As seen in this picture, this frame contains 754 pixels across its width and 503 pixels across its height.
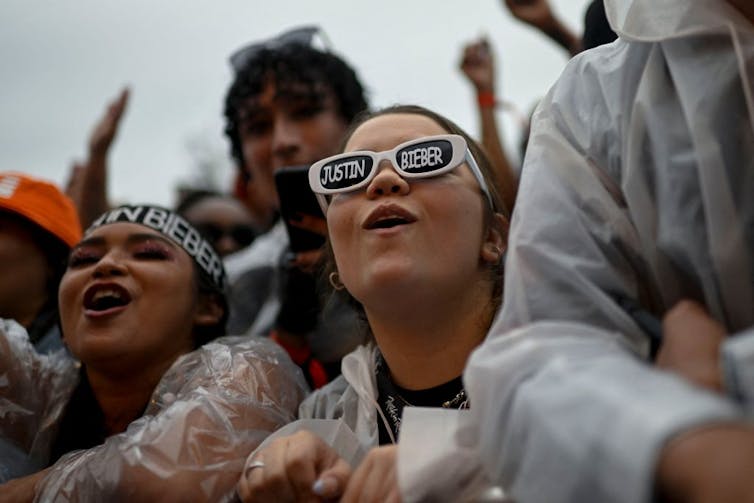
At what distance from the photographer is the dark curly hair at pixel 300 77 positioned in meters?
3.64

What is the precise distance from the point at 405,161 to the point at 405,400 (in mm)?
596

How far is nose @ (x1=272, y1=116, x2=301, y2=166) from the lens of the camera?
3400 mm

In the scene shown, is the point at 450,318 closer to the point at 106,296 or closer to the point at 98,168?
the point at 106,296

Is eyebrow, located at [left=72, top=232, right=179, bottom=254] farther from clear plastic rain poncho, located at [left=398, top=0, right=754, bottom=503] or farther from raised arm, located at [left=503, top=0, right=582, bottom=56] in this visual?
raised arm, located at [left=503, top=0, right=582, bottom=56]

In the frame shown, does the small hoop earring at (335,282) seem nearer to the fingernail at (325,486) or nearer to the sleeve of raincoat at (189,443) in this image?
the sleeve of raincoat at (189,443)

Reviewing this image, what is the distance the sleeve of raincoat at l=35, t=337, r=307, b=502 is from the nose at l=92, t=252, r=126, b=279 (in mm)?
421

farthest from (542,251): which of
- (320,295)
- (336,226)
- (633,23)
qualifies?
(320,295)

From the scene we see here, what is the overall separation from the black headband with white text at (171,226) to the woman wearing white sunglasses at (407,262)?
70 cm

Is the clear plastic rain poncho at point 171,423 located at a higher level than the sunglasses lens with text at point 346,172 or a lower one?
lower

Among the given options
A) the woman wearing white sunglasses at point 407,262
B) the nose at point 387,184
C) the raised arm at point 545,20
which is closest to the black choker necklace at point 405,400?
the woman wearing white sunglasses at point 407,262

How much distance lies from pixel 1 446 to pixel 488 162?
1.62 metres

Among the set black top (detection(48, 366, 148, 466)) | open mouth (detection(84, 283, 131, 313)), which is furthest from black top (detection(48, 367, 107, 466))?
open mouth (detection(84, 283, 131, 313))

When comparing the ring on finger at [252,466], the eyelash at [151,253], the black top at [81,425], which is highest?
the eyelash at [151,253]

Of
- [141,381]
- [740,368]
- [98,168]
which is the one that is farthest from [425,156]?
[98,168]
